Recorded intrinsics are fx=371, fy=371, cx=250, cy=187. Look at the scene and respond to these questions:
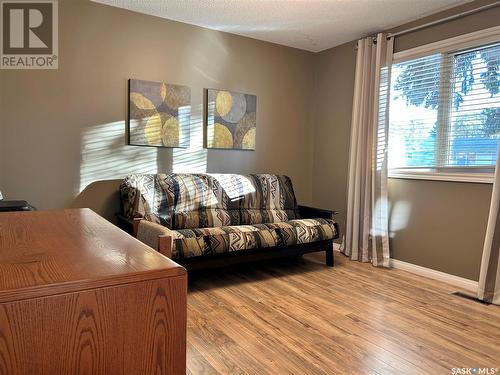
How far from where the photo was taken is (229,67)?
12.7 feet

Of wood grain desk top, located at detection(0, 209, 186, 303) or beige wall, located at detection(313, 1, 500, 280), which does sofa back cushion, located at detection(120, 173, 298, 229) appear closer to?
beige wall, located at detection(313, 1, 500, 280)

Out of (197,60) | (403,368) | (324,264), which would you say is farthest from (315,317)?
(197,60)

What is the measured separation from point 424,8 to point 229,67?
1.86m

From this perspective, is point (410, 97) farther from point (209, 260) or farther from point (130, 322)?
point (130, 322)

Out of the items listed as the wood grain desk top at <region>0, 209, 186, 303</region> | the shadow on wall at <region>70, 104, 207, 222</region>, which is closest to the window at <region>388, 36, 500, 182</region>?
the shadow on wall at <region>70, 104, 207, 222</region>

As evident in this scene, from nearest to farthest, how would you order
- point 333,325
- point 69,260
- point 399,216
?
point 69,260
point 333,325
point 399,216

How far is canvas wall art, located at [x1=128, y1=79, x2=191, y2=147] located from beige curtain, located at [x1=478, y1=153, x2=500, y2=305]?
8.62ft

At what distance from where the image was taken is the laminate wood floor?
6.05 ft

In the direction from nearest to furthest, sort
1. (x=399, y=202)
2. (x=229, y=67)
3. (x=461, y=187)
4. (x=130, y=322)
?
1. (x=130, y=322)
2. (x=461, y=187)
3. (x=399, y=202)
4. (x=229, y=67)

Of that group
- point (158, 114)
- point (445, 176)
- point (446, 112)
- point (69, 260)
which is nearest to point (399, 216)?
point (445, 176)

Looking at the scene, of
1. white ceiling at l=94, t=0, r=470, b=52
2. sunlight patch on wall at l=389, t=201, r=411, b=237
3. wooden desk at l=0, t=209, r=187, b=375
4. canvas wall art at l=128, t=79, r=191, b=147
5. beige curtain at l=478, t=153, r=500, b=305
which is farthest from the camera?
sunlight patch on wall at l=389, t=201, r=411, b=237

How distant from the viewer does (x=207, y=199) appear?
3418mm

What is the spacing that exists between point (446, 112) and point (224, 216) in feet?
7.13

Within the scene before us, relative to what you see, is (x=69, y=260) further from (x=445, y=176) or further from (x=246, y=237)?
(x=445, y=176)
